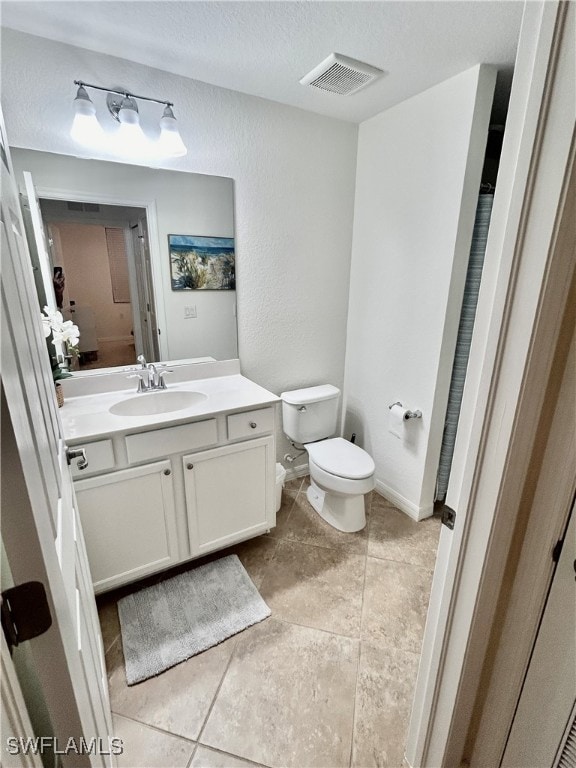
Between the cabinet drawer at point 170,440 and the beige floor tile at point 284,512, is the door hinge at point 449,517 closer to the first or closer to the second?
the cabinet drawer at point 170,440

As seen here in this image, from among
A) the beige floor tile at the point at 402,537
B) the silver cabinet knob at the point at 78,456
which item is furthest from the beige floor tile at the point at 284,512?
the silver cabinet knob at the point at 78,456

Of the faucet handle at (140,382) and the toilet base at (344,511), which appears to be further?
the toilet base at (344,511)

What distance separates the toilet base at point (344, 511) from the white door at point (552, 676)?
1.24 meters

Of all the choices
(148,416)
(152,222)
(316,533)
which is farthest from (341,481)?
(152,222)

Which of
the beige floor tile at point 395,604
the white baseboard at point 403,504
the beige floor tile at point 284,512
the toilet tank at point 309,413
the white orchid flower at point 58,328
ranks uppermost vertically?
the white orchid flower at point 58,328

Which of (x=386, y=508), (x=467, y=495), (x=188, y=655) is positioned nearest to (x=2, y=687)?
(x=467, y=495)

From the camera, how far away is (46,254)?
162cm

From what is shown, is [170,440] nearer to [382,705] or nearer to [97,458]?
[97,458]

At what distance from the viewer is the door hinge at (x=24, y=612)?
1.58 feet

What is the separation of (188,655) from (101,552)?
544 millimetres

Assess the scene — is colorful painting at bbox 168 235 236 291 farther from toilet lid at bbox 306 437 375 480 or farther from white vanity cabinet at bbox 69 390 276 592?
toilet lid at bbox 306 437 375 480

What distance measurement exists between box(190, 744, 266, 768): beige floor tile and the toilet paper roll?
5.31 feet

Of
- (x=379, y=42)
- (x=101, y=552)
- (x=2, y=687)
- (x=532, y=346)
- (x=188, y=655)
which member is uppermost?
(x=379, y=42)

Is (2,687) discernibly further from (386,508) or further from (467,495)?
(386,508)
